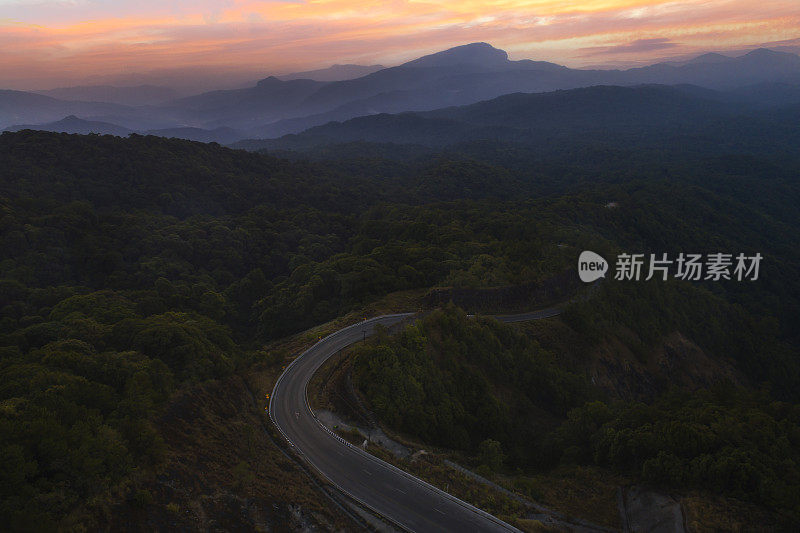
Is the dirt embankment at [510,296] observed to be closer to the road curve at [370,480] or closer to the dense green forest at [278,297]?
the dense green forest at [278,297]

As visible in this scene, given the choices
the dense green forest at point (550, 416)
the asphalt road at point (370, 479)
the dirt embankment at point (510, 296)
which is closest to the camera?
the asphalt road at point (370, 479)

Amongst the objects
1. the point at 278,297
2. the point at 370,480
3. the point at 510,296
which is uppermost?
the point at 510,296

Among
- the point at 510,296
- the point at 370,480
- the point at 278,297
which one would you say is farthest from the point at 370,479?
the point at 278,297

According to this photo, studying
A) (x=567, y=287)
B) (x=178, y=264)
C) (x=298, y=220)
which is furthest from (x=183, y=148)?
(x=567, y=287)

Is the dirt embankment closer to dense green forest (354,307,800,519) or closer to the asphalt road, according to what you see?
dense green forest (354,307,800,519)

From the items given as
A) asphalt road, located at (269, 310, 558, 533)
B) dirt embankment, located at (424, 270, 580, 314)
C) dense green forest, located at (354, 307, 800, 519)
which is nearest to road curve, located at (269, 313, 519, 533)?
asphalt road, located at (269, 310, 558, 533)

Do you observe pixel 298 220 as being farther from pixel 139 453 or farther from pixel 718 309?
pixel 718 309

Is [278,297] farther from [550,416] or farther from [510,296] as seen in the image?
[550,416]

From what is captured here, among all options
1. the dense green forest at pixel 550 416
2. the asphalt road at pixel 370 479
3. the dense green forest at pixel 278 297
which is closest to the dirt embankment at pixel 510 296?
the dense green forest at pixel 278 297
